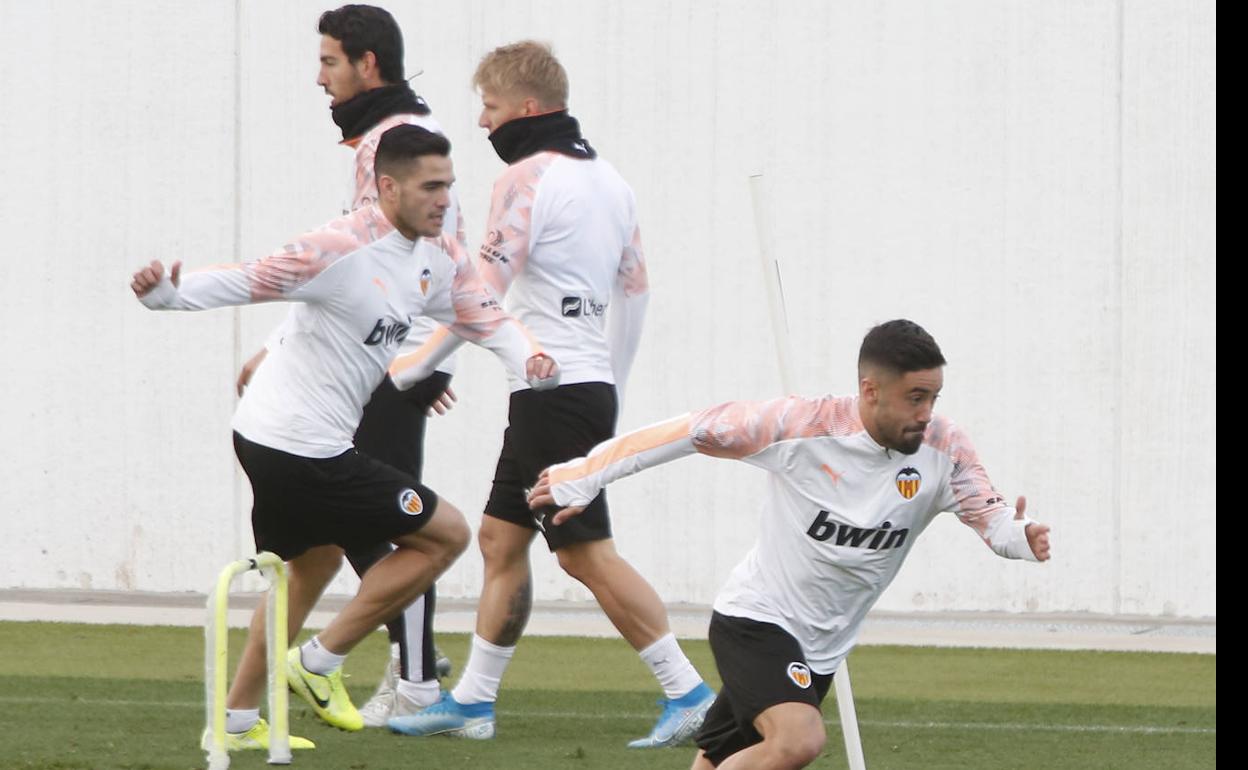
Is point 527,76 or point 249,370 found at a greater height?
point 527,76

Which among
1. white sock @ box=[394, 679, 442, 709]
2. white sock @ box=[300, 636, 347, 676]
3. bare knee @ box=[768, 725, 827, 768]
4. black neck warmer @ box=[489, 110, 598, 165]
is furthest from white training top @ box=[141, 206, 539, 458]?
bare knee @ box=[768, 725, 827, 768]

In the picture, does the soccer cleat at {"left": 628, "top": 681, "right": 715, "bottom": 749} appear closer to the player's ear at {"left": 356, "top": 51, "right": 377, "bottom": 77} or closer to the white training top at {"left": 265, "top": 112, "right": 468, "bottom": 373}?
the white training top at {"left": 265, "top": 112, "right": 468, "bottom": 373}

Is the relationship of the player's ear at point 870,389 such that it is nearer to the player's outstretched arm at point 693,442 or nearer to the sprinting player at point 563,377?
the player's outstretched arm at point 693,442

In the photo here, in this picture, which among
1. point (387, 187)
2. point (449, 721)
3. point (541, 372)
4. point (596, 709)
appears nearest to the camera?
point (541, 372)

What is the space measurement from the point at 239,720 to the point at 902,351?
8.24ft

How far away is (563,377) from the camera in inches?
255

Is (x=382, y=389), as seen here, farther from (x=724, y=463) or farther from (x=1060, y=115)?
(x=1060, y=115)

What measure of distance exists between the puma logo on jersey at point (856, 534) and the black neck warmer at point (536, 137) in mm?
2097

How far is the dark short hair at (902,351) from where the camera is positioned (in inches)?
191

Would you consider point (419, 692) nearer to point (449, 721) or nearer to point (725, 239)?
point (449, 721)

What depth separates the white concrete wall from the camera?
1075 centimetres

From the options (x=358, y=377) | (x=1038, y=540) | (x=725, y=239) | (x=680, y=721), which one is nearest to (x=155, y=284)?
(x=358, y=377)

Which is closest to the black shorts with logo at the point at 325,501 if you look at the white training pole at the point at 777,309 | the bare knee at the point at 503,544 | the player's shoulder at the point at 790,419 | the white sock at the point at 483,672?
the bare knee at the point at 503,544

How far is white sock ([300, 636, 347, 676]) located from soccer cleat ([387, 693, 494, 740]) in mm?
317
